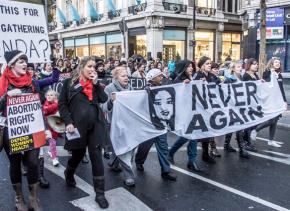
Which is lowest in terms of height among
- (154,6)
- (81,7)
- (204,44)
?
(204,44)

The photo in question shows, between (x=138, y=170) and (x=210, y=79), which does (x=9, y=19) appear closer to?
(x=138, y=170)

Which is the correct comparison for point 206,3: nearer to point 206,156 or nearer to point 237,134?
point 237,134

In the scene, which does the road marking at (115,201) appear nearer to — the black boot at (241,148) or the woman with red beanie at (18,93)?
the woman with red beanie at (18,93)

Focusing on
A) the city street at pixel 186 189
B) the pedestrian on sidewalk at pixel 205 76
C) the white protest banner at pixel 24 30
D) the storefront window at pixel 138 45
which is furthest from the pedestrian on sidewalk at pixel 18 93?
the storefront window at pixel 138 45

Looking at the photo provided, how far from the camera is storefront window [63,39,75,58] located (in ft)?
138

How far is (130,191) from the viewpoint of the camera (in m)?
5.17

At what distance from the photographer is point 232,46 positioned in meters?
36.0

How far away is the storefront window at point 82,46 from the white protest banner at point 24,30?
3413 cm

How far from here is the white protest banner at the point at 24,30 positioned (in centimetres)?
451

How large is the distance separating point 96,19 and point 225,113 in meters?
31.4

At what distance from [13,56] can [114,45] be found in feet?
97.2

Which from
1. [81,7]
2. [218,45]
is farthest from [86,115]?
[81,7]

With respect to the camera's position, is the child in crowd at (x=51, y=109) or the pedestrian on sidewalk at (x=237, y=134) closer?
the child in crowd at (x=51, y=109)

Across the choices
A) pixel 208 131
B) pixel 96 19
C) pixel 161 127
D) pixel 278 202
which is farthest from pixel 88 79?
pixel 96 19
